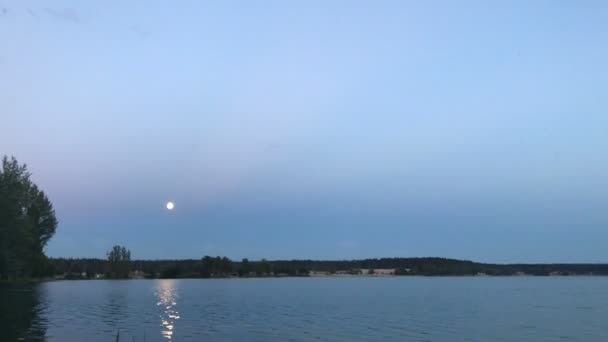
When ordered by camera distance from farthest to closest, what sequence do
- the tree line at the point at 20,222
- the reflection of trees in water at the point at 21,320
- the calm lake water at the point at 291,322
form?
the tree line at the point at 20,222, the calm lake water at the point at 291,322, the reflection of trees in water at the point at 21,320

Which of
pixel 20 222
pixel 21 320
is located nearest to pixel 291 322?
pixel 21 320

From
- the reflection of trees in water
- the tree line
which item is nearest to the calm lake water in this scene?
the reflection of trees in water

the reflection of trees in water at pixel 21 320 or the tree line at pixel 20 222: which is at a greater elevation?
the tree line at pixel 20 222

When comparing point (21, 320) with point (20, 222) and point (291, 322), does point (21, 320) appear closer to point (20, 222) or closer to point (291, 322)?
point (291, 322)

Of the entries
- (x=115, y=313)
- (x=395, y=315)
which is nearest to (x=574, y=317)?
(x=395, y=315)

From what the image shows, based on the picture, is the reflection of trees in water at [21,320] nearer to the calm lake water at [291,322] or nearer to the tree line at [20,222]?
the calm lake water at [291,322]

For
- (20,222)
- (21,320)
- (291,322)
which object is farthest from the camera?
(20,222)

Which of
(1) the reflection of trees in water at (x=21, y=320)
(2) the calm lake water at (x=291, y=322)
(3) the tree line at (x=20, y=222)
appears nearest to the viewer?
(1) the reflection of trees in water at (x=21, y=320)

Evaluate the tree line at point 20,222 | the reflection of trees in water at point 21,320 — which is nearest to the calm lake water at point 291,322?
the reflection of trees in water at point 21,320

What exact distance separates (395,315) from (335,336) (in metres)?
→ 19.0

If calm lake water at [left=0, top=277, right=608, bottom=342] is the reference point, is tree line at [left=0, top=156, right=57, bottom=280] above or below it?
above

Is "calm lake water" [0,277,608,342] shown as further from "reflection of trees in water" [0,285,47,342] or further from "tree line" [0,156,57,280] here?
"tree line" [0,156,57,280]

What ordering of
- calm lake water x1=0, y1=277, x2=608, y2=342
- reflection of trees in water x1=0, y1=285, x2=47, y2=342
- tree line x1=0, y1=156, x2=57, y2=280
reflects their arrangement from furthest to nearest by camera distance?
tree line x1=0, y1=156, x2=57, y2=280 → calm lake water x1=0, y1=277, x2=608, y2=342 → reflection of trees in water x1=0, y1=285, x2=47, y2=342

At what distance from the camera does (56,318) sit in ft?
177
